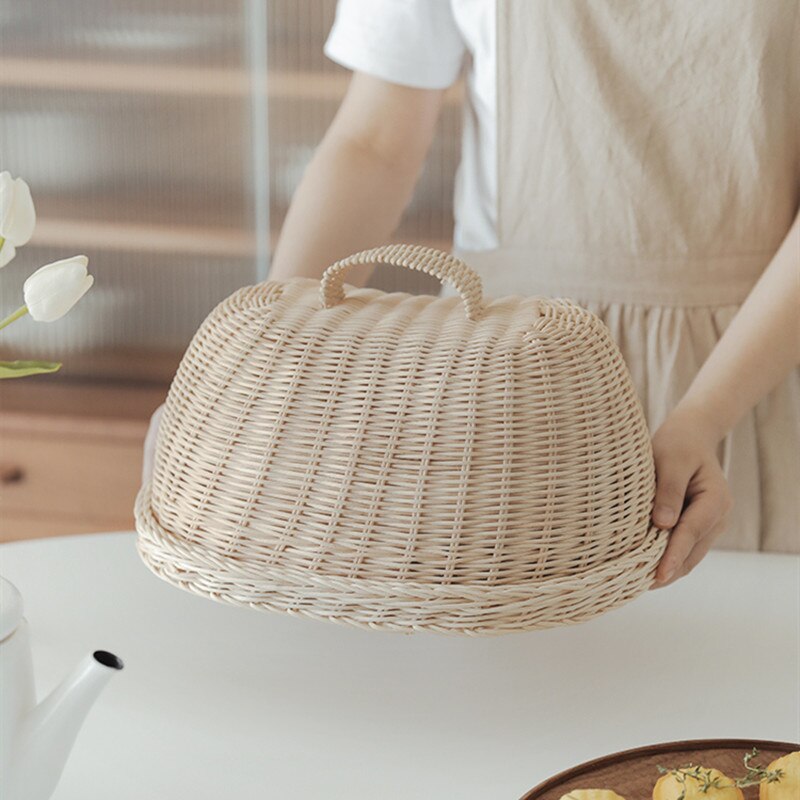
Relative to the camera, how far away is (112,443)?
209 cm

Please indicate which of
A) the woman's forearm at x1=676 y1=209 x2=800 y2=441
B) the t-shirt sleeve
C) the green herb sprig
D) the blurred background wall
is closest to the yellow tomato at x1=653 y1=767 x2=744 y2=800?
the green herb sprig

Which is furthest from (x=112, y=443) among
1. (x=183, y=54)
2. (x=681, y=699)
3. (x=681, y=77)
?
(x=681, y=699)

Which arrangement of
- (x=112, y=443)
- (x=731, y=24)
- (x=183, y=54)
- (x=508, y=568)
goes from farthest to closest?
(x=112, y=443) → (x=183, y=54) → (x=731, y=24) → (x=508, y=568)

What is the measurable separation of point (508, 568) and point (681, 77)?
1.79 ft

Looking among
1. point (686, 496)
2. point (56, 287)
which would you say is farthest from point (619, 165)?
point (56, 287)

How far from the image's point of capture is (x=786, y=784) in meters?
0.52

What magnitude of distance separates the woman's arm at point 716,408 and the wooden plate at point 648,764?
0.14 metres

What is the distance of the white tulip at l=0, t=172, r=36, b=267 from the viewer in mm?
548

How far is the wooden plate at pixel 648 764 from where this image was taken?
56 centimetres

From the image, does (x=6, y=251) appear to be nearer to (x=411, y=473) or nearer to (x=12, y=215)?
(x=12, y=215)

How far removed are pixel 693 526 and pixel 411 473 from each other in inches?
8.3

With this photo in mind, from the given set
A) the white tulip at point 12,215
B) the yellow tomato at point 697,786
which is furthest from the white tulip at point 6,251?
the yellow tomato at point 697,786

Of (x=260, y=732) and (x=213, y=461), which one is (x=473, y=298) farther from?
(x=260, y=732)

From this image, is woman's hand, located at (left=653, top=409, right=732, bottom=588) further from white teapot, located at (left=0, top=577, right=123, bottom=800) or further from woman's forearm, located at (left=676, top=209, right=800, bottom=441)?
white teapot, located at (left=0, top=577, right=123, bottom=800)
